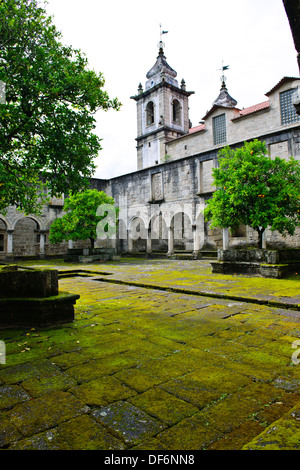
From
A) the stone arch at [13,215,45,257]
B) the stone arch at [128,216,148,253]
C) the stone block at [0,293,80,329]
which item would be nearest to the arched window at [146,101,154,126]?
the stone arch at [128,216,148,253]

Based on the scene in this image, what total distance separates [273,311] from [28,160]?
6024mm

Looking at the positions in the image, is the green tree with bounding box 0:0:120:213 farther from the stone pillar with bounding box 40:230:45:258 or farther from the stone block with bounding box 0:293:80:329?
A: the stone pillar with bounding box 40:230:45:258

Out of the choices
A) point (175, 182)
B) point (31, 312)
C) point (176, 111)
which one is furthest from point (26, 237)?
point (31, 312)

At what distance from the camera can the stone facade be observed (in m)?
17.1

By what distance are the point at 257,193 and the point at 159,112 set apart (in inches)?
894

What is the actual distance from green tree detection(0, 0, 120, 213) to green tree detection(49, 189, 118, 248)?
8.85 metres

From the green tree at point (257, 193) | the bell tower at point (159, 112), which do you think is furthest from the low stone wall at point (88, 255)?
the bell tower at point (159, 112)

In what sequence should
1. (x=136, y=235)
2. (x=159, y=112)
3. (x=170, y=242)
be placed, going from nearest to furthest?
(x=170, y=242) → (x=136, y=235) → (x=159, y=112)

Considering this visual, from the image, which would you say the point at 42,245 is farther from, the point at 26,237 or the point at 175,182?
the point at 175,182

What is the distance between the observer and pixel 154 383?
Result: 2.15 meters

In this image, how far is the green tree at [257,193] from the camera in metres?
8.70

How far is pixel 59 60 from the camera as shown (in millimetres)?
6359

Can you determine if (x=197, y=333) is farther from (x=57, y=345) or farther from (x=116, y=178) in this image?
(x=116, y=178)
